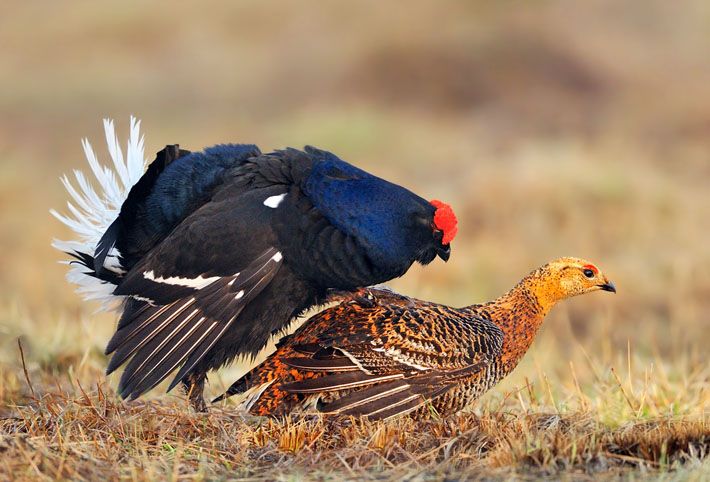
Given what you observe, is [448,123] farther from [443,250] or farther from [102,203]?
[443,250]

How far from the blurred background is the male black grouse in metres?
1.05

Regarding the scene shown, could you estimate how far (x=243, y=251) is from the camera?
16.9 ft

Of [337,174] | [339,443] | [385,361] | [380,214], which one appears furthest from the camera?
[337,174]

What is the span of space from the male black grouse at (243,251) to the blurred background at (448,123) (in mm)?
1055

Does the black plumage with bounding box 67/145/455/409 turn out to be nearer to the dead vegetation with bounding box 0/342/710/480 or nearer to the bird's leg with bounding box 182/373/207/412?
the bird's leg with bounding box 182/373/207/412

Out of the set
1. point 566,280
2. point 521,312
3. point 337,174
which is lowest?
point 521,312

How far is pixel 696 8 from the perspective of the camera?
921 inches

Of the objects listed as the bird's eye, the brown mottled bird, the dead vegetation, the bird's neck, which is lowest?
the dead vegetation

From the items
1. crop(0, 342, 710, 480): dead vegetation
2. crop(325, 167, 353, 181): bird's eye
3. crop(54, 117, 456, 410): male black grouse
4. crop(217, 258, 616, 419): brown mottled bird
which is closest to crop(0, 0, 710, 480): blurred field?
crop(0, 342, 710, 480): dead vegetation

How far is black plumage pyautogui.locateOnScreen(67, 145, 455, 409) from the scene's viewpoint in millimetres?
5125

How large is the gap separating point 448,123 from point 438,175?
4.03 meters

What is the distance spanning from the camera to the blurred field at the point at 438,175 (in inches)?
177

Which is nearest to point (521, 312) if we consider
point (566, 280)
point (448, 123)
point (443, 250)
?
point (566, 280)

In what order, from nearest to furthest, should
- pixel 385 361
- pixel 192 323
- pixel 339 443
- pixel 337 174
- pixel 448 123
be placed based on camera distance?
pixel 339 443 < pixel 385 361 < pixel 192 323 < pixel 337 174 < pixel 448 123
